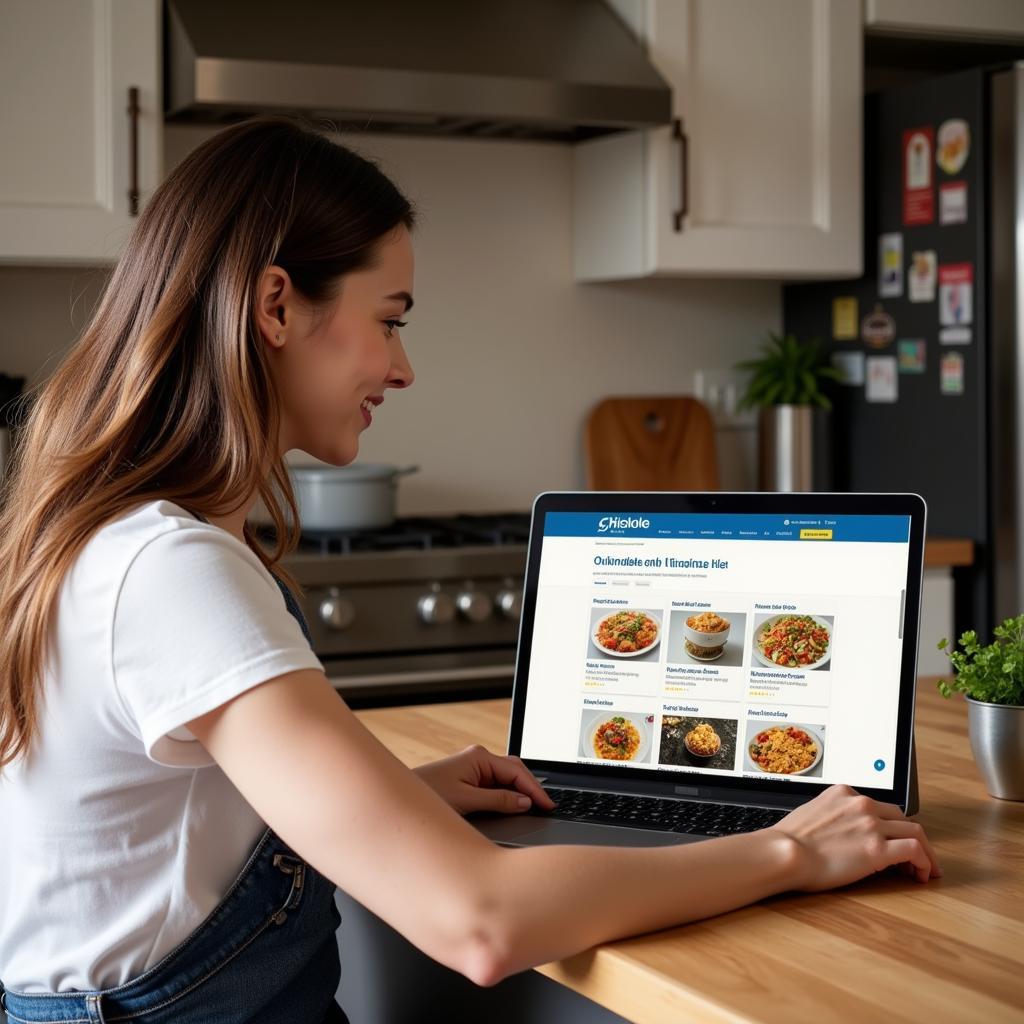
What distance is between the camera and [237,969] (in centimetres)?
103

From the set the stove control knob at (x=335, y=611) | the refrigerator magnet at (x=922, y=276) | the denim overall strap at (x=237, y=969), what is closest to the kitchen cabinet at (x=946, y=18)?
the refrigerator magnet at (x=922, y=276)

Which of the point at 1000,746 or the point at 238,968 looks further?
the point at 1000,746

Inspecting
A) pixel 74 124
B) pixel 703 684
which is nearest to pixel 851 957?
pixel 703 684

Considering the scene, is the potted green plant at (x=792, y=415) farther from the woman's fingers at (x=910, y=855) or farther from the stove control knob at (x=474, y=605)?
the woman's fingers at (x=910, y=855)

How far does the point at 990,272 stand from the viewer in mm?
2961

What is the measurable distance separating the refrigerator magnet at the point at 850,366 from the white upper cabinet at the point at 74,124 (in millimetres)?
1606

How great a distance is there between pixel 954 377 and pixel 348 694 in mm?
1403

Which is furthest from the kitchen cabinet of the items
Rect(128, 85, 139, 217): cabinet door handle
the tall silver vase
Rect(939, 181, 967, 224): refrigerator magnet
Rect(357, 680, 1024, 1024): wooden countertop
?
Rect(357, 680, 1024, 1024): wooden countertop

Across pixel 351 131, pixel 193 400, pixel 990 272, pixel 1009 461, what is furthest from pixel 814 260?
pixel 193 400

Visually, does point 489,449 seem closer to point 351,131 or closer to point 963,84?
point 351,131

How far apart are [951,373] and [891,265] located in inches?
11.9

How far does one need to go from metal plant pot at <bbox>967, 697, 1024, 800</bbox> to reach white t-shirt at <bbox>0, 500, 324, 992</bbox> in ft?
2.01

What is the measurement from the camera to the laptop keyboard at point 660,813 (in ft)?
3.70

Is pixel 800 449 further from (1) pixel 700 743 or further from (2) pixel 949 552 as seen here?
(1) pixel 700 743
